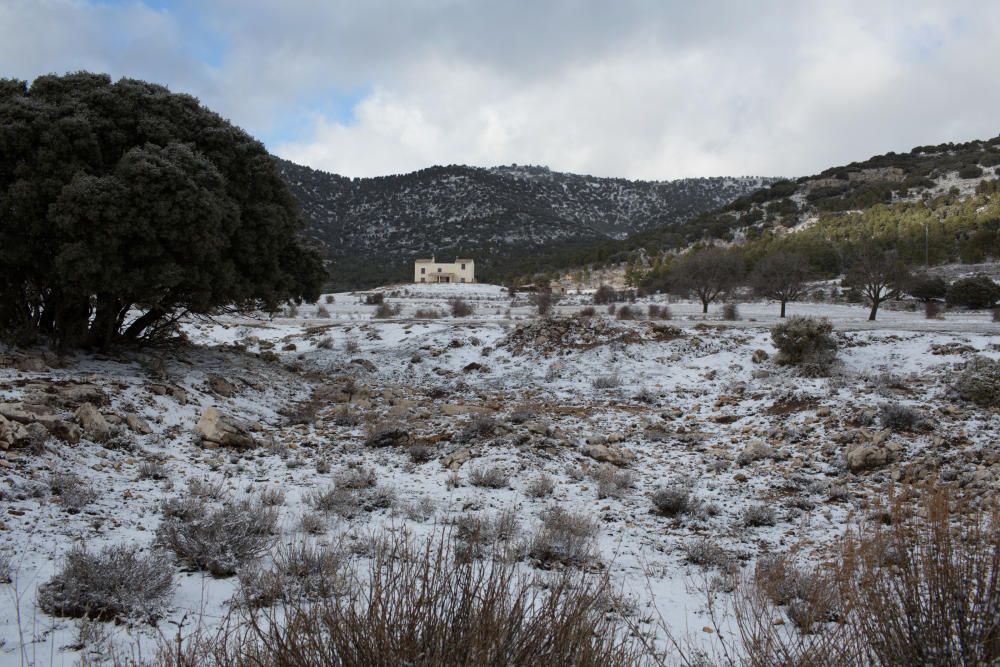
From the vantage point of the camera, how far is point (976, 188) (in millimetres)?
49875

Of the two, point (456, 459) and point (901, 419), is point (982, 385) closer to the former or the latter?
point (901, 419)

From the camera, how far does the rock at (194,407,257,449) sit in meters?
8.29

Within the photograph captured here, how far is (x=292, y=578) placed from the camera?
3.94m

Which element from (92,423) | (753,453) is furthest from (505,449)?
(92,423)

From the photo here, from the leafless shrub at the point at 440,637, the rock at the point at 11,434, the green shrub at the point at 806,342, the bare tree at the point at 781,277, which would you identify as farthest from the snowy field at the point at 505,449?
the bare tree at the point at 781,277

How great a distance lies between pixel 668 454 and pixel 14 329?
12.4 m

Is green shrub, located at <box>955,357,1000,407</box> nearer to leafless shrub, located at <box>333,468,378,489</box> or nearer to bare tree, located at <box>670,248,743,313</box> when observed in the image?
leafless shrub, located at <box>333,468,378,489</box>

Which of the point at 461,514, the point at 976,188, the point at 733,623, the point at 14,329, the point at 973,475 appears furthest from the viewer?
the point at 976,188

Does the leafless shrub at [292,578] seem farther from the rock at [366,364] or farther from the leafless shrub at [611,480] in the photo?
the rock at [366,364]

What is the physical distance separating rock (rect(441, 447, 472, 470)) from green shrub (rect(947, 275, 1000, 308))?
27.6 meters

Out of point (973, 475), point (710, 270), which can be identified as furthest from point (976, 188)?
point (973, 475)

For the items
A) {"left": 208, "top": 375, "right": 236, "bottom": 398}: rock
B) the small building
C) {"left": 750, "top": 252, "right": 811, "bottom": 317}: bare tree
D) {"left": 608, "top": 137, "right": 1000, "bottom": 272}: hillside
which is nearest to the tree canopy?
{"left": 208, "top": 375, "right": 236, "bottom": 398}: rock

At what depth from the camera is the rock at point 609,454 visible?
866 cm

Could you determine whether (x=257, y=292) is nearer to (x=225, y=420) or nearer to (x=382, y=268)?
(x=225, y=420)
